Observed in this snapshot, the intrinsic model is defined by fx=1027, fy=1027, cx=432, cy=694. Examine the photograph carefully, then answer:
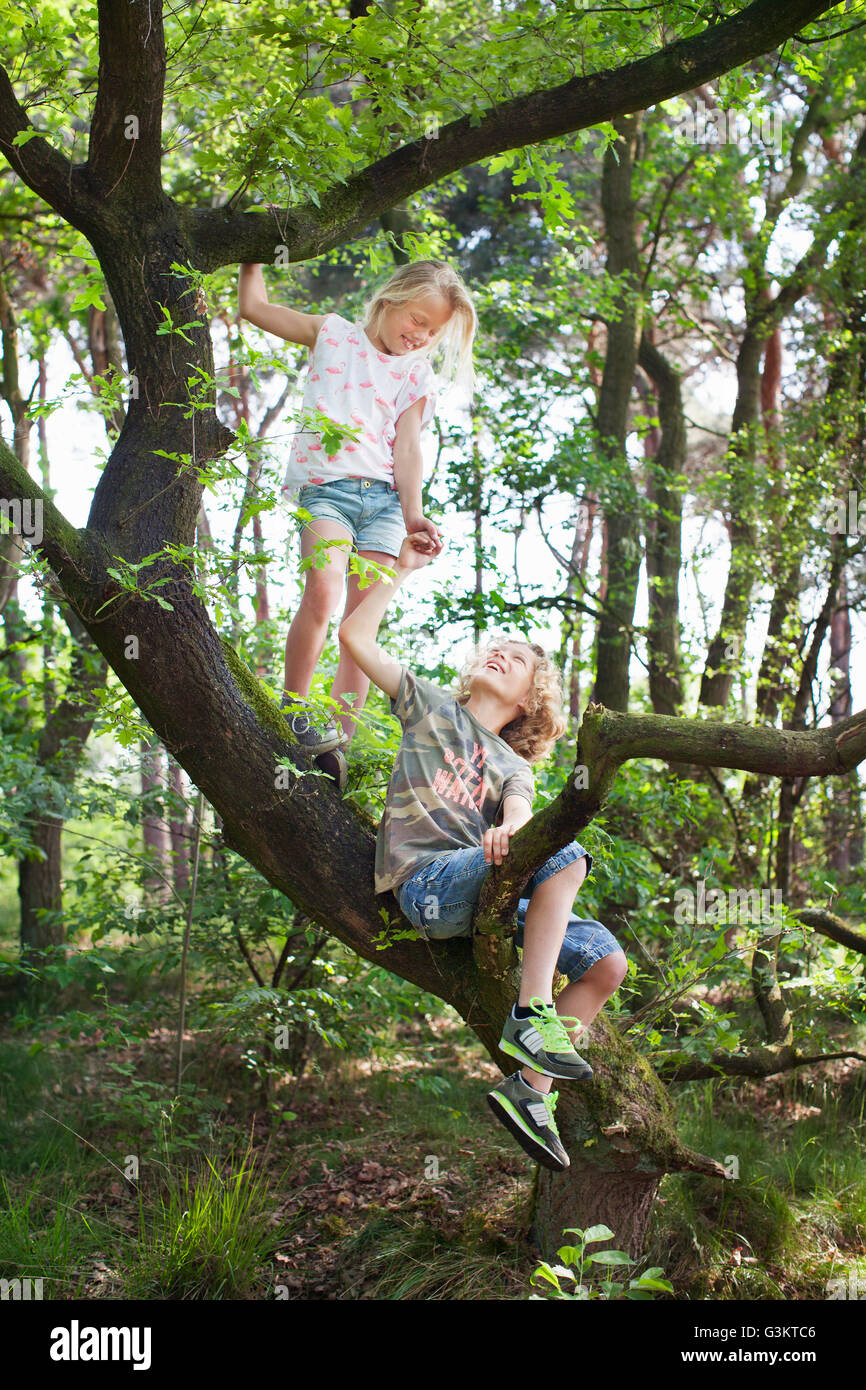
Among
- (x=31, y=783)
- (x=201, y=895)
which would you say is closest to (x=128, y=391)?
(x=31, y=783)

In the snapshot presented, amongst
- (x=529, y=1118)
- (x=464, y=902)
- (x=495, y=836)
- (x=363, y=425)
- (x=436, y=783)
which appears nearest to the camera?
(x=529, y=1118)

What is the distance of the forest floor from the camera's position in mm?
3354

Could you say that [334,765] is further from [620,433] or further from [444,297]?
[620,433]

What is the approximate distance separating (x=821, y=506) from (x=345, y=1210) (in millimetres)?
4427

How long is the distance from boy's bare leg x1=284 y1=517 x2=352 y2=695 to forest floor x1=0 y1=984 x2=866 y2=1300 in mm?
1687

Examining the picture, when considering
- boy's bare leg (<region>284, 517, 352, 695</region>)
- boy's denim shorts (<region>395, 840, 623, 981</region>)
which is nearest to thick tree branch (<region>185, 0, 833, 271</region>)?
boy's bare leg (<region>284, 517, 352, 695</region>)

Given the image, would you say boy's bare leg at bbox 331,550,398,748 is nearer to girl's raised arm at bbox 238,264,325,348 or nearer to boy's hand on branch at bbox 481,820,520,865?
girl's raised arm at bbox 238,264,325,348

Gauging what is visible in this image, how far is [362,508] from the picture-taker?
134 inches

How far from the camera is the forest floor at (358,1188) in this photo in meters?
3.35

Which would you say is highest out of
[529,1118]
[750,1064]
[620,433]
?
[620,433]

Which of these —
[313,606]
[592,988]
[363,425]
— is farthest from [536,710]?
[363,425]

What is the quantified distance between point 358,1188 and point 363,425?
3025 millimetres

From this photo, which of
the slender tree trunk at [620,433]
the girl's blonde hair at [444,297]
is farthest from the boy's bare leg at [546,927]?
the slender tree trunk at [620,433]
